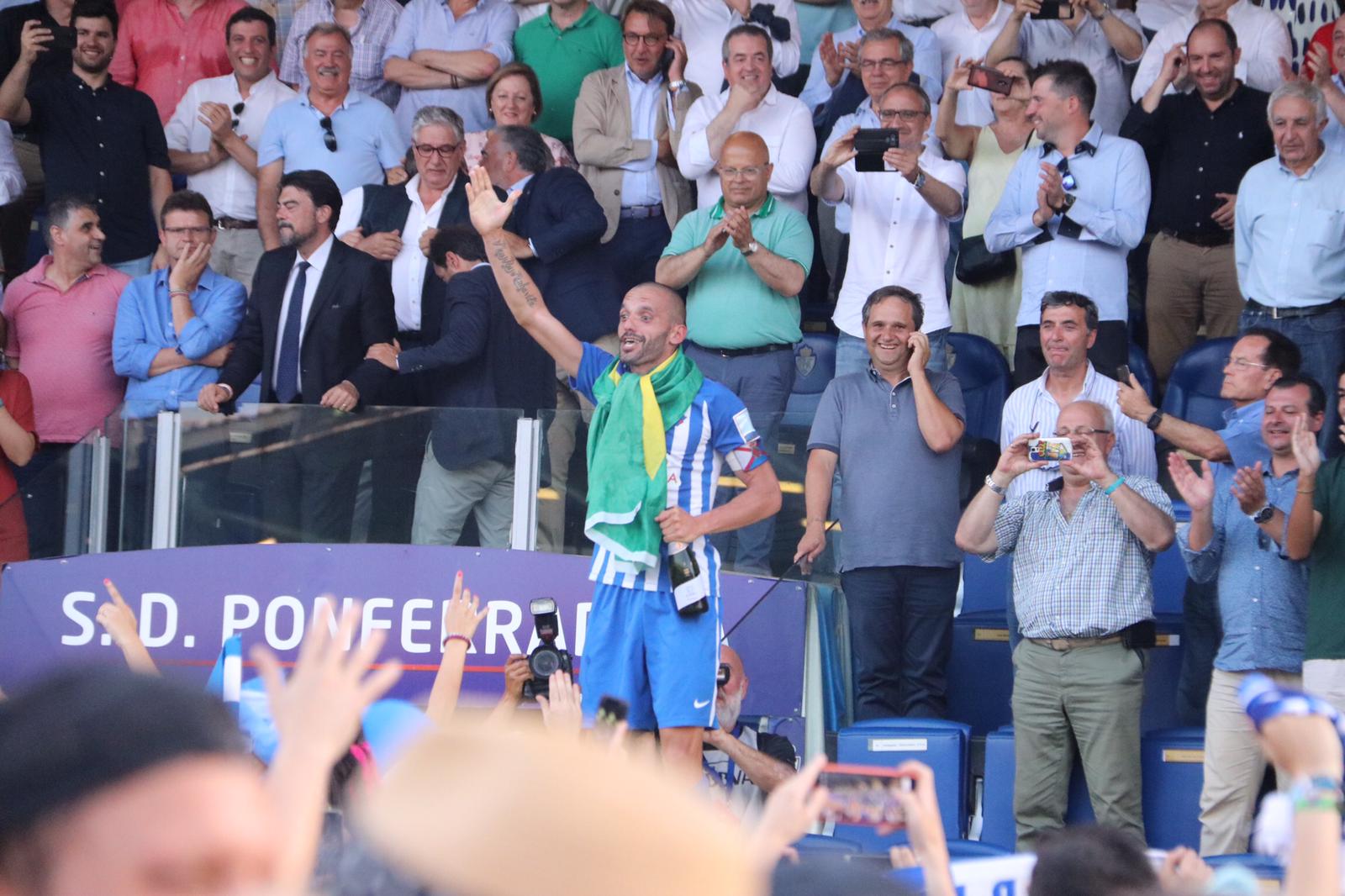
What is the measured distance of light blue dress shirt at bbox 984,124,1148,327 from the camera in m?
8.54

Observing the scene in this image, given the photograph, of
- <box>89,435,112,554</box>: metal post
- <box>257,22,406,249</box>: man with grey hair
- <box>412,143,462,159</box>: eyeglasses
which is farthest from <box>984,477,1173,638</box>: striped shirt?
<box>257,22,406,249</box>: man with grey hair

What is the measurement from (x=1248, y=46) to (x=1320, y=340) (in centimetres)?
209

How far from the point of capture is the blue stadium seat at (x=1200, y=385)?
8523mm

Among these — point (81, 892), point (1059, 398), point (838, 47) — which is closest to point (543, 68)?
point (838, 47)

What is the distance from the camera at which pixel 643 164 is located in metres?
9.74

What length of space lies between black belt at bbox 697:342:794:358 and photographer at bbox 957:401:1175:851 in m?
1.88

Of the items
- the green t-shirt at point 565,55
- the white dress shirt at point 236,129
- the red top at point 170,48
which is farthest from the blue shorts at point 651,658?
the red top at point 170,48

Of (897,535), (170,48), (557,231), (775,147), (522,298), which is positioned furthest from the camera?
(170,48)

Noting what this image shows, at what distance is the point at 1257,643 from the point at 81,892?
6.06 m

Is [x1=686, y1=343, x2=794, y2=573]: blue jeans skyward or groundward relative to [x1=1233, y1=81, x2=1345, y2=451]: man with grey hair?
groundward

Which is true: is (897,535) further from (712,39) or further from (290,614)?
(712,39)

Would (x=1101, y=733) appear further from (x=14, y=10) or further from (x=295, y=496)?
(x=14, y=10)

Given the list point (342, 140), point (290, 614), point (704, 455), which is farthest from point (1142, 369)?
point (342, 140)

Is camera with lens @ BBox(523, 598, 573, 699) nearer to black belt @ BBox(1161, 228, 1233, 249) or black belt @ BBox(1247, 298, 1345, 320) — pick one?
black belt @ BBox(1247, 298, 1345, 320)
